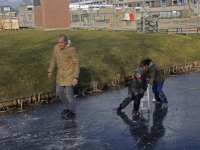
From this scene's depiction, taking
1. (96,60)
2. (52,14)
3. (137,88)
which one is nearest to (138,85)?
(137,88)

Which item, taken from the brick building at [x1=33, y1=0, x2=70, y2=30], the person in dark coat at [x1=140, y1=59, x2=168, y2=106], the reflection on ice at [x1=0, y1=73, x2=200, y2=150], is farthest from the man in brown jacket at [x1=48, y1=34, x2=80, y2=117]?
the brick building at [x1=33, y1=0, x2=70, y2=30]

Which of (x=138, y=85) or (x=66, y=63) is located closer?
(x=66, y=63)

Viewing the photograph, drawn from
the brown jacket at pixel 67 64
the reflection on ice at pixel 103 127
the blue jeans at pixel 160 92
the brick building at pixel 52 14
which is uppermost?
the brick building at pixel 52 14

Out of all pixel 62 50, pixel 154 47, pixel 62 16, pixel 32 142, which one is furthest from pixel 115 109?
pixel 62 16

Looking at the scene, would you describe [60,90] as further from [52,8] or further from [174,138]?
[52,8]

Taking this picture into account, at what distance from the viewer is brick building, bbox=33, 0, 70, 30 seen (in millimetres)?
32562

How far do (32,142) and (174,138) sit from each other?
2.88m

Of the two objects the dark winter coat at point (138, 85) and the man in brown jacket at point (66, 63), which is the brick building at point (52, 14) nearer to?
the man in brown jacket at point (66, 63)

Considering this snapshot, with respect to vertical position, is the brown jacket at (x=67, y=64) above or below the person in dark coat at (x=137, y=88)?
above

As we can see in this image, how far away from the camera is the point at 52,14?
108ft

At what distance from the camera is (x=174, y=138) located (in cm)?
636

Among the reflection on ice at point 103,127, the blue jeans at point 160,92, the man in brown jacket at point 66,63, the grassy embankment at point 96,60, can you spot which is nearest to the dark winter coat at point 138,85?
the reflection on ice at point 103,127

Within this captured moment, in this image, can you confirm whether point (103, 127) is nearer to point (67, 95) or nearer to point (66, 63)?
point (67, 95)

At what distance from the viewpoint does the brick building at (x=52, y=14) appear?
32.6 metres
